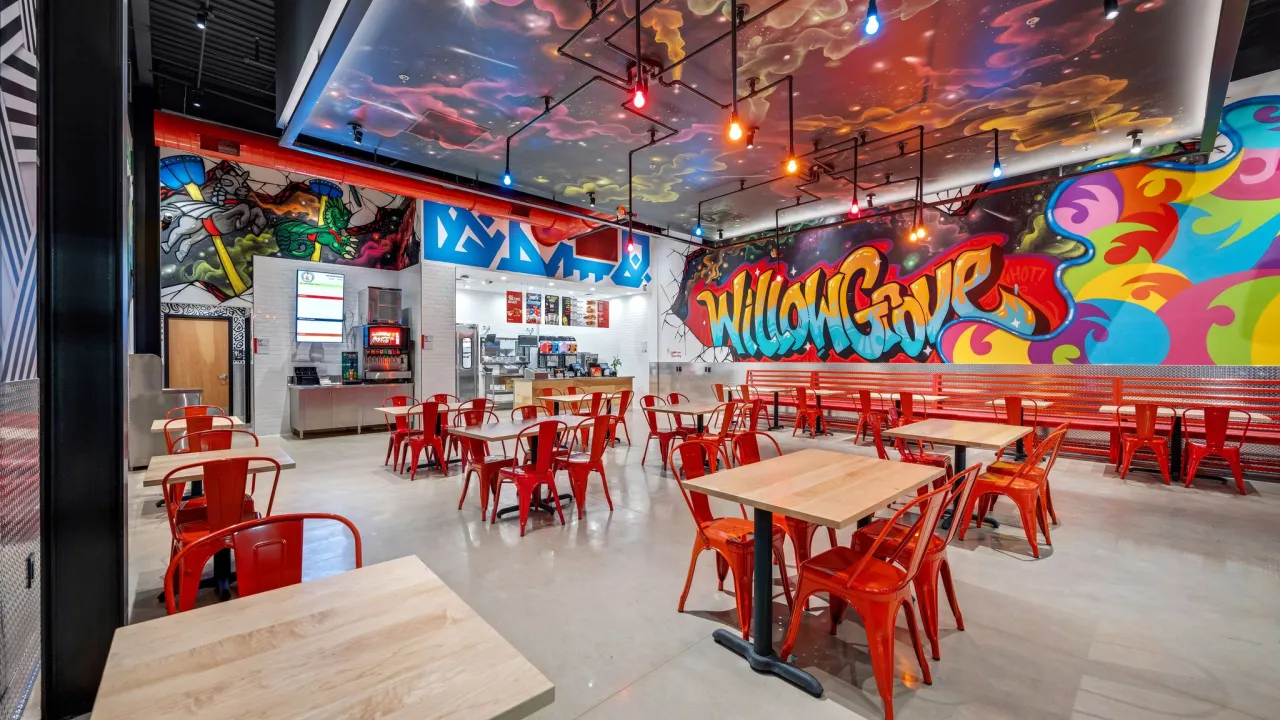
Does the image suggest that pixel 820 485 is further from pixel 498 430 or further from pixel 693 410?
pixel 693 410

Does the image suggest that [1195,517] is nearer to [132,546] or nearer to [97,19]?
[97,19]

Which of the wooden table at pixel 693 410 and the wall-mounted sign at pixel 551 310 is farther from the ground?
the wall-mounted sign at pixel 551 310

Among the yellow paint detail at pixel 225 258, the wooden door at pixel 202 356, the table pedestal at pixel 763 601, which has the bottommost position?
the table pedestal at pixel 763 601

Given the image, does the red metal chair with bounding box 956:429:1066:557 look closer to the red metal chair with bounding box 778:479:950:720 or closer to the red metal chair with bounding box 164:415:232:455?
the red metal chair with bounding box 778:479:950:720

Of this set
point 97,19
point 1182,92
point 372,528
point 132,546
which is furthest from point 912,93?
point 132,546

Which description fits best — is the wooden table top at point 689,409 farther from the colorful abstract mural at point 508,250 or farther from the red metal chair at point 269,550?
the red metal chair at point 269,550

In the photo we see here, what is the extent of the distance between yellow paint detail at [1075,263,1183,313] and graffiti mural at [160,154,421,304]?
11112mm

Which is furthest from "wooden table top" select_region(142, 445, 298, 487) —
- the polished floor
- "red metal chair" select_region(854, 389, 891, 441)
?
"red metal chair" select_region(854, 389, 891, 441)

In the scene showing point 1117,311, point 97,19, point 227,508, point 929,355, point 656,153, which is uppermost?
point 656,153

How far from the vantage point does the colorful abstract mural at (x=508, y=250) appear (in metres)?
10.2

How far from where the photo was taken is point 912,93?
5305 millimetres

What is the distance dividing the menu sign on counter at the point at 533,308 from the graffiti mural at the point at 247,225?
3134 millimetres

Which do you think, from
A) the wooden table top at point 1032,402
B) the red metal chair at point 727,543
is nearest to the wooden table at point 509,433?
the red metal chair at point 727,543

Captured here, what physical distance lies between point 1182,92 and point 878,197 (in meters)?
4.16
